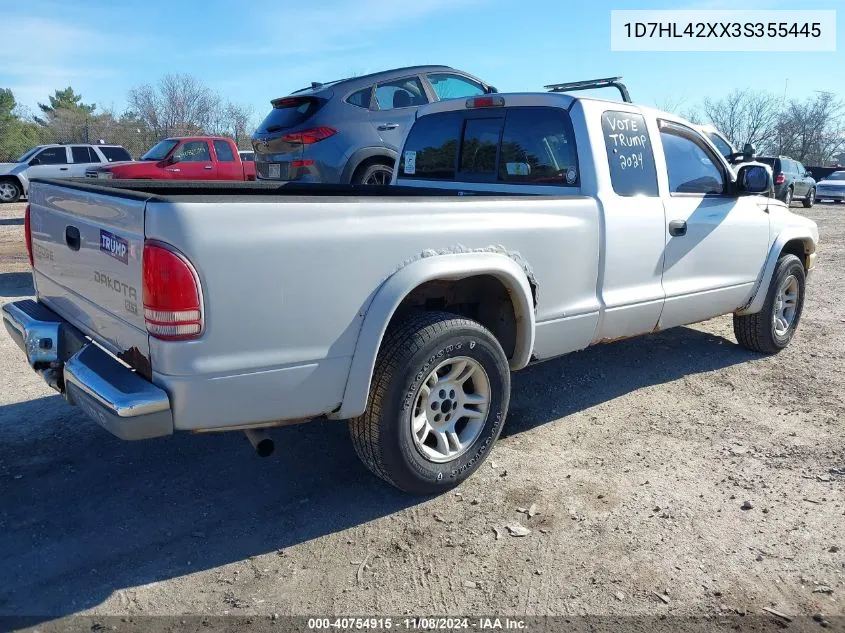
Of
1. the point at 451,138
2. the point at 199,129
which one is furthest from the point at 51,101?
the point at 451,138

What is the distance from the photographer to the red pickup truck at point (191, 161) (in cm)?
1480

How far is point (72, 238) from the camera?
313cm

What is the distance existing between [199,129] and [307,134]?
3601 cm

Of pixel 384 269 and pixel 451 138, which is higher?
pixel 451 138

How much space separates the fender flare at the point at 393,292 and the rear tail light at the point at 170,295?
2.28 feet

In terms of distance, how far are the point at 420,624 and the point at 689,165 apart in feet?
11.8

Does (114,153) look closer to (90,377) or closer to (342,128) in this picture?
(342,128)

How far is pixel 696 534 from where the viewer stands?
3133mm

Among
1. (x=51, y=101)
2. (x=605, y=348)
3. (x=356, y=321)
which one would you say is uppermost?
(x=51, y=101)

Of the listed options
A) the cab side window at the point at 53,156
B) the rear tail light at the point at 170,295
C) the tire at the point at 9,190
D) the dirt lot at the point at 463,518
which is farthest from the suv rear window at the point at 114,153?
the rear tail light at the point at 170,295

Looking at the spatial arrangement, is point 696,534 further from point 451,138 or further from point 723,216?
point 451,138

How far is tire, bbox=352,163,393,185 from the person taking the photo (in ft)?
27.2

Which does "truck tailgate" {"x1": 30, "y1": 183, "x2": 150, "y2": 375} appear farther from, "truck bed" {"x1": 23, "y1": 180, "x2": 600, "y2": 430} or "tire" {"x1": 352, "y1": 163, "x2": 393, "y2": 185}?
"tire" {"x1": 352, "y1": 163, "x2": 393, "y2": 185}

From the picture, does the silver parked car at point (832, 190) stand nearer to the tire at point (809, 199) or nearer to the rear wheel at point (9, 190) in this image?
the tire at point (809, 199)
